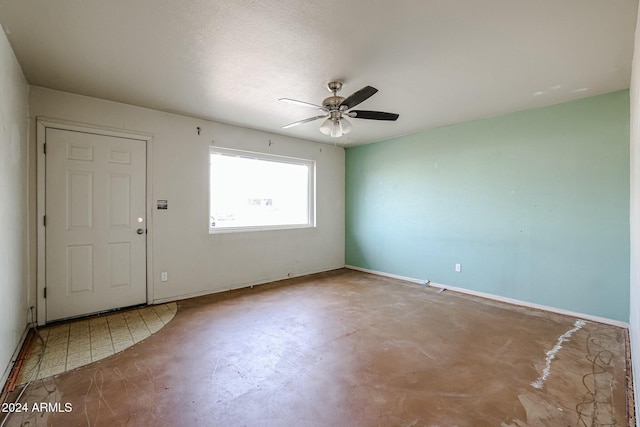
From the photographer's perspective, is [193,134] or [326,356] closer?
[326,356]

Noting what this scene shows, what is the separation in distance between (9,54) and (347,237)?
17.0ft

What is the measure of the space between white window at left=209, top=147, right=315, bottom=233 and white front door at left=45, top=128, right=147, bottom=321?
39.9 inches

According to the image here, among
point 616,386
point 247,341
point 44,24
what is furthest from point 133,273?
point 616,386

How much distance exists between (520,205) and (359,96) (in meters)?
2.76

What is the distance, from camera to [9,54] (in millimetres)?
2293

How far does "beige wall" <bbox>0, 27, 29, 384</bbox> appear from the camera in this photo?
6.98 ft

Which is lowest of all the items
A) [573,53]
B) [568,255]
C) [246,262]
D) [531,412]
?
[531,412]

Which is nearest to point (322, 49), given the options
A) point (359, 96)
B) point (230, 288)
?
point (359, 96)

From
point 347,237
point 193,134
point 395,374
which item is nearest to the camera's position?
point 395,374

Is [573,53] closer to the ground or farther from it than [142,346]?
farther from it

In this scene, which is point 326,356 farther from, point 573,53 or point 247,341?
point 573,53

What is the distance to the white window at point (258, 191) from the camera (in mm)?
4484

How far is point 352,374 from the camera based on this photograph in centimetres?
225

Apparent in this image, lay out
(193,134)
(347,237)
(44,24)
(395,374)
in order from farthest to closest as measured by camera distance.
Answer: (347,237) < (193,134) < (395,374) < (44,24)
